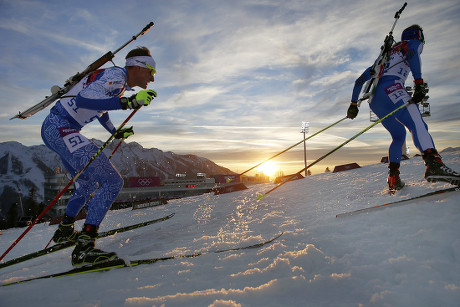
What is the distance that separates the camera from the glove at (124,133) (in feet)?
12.8

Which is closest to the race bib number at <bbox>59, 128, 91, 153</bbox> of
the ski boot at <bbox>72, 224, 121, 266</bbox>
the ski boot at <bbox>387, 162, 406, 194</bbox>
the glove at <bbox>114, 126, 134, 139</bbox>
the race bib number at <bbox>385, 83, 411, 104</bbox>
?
the glove at <bbox>114, 126, 134, 139</bbox>

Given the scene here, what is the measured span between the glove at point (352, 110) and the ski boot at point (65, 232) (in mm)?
4973

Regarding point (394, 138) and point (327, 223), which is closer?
point (327, 223)

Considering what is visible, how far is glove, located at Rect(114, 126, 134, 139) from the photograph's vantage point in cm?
390

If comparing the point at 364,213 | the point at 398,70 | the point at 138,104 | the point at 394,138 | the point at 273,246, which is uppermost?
the point at 398,70

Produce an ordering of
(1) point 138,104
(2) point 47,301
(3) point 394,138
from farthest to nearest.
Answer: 1. (3) point 394,138
2. (1) point 138,104
3. (2) point 47,301

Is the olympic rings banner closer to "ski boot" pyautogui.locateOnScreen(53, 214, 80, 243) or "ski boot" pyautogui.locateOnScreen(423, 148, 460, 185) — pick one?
"ski boot" pyautogui.locateOnScreen(53, 214, 80, 243)

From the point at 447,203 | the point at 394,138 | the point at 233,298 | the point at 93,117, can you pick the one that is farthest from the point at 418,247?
the point at 93,117

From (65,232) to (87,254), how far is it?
1.24m

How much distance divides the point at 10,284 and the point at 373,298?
10.3 feet

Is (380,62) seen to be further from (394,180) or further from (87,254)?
(87,254)

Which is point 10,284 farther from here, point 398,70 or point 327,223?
point 398,70

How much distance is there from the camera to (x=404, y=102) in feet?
12.1

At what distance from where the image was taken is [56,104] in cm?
334
